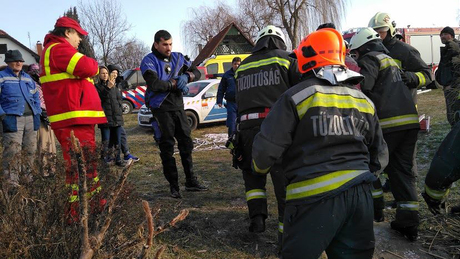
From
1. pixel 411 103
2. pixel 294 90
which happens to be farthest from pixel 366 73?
pixel 294 90

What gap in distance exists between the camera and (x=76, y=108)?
3.36 m

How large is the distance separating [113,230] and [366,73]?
8.02 feet

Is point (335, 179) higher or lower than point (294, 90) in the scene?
lower

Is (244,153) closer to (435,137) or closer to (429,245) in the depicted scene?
(429,245)

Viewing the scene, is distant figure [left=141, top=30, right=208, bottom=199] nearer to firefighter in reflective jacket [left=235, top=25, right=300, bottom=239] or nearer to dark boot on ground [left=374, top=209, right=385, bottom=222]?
firefighter in reflective jacket [left=235, top=25, right=300, bottom=239]

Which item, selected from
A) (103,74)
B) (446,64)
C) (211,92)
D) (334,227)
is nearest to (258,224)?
(334,227)

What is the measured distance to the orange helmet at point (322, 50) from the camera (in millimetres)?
2277

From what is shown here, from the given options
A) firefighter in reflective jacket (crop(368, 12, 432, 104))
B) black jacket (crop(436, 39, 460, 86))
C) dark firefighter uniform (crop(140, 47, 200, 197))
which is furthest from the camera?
black jacket (crop(436, 39, 460, 86))

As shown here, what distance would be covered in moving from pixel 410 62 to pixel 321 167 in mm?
2540

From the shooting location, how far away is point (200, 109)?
11.4 meters

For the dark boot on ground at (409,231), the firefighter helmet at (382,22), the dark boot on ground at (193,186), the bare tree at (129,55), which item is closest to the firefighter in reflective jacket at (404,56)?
the firefighter helmet at (382,22)

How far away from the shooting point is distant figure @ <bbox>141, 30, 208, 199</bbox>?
4.55 meters

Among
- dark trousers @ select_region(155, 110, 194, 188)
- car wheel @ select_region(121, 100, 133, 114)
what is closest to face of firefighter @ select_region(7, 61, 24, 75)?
dark trousers @ select_region(155, 110, 194, 188)

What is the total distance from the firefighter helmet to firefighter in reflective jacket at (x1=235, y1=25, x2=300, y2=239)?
4.26 feet
